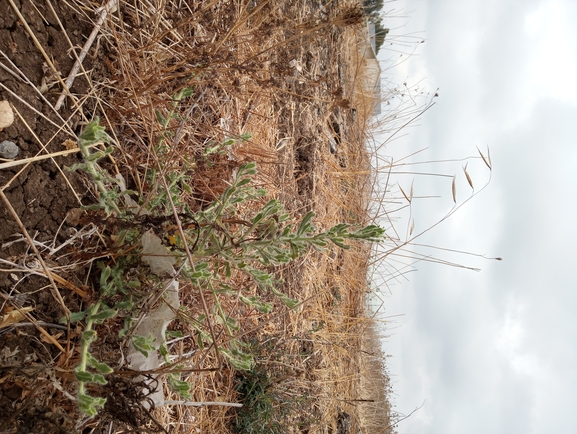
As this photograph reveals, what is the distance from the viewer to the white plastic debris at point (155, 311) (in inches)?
50.4

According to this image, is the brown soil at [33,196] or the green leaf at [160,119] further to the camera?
the green leaf at [160,119]

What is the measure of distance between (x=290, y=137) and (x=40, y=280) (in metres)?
2.10

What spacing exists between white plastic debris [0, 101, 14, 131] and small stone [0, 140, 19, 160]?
0.05 metres

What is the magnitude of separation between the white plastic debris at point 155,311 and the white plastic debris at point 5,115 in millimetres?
491

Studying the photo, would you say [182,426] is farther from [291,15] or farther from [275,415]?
[291,15]

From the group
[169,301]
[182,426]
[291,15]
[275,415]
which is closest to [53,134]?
[169,301]

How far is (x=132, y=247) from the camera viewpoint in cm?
129

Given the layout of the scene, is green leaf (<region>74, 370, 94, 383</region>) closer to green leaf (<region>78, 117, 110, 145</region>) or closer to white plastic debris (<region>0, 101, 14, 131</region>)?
green leaf (<region>78, 117, 110, 145</region>)

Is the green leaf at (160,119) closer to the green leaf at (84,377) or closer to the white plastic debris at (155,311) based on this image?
the white plastic debris at (155,311)

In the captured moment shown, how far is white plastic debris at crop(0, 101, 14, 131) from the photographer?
45.1 inches

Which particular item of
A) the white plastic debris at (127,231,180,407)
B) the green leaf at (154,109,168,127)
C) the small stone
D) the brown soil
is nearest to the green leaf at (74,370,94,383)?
the brown soil

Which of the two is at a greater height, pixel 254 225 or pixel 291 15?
pixel 291 15

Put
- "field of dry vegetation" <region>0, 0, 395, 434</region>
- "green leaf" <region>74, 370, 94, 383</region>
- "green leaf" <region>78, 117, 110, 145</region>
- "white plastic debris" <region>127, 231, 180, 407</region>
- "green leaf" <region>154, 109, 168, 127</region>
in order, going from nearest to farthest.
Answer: "green leaf" <region>74, 370, 94, 383</region>, "green leaf" <region>78, 117, 110, 145</region>, "field of dry vegetation" <region>0, 0, 395, 434</region>, "white plastic debris" <region>127, 231, 180, 407</region>, "green leaf" <region>154, 109, 168, 127</region>

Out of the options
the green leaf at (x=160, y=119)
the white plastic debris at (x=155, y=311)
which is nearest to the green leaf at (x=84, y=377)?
the white plastic debris at (x=155, y=311)
